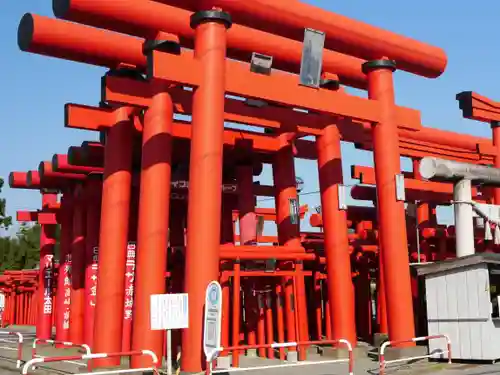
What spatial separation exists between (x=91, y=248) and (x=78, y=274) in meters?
1.98

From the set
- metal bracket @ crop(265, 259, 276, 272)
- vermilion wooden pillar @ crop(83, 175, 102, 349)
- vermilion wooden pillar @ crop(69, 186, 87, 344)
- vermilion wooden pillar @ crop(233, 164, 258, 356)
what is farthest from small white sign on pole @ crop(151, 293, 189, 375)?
vermilion wooden pillar @ crop(69, 186, 87, 344)

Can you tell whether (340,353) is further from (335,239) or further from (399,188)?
(399,188)

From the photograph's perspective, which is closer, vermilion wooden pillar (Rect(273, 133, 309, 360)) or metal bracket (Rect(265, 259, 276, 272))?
metal bracket (Rect(265, 259, 276, 272))

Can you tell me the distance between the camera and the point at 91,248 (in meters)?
16.8

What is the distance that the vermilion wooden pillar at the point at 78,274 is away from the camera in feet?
60.2

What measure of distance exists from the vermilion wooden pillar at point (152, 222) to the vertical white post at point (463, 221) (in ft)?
21.5

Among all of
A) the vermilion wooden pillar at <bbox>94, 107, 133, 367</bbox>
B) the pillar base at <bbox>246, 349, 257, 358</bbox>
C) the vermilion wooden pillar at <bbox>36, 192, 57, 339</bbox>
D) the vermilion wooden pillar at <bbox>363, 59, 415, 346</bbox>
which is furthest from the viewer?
the vermilion wooden pillar at <bbox>36, 192, 57, 339</bbox>

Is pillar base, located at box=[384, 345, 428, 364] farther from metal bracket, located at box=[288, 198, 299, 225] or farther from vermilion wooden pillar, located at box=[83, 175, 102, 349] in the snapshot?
vermilion wooden pillar, located at box=[83, 175, 102, 349]

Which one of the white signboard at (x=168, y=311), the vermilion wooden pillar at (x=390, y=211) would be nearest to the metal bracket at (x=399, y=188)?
the vermilion wooden pillar at (x=390, y=211)

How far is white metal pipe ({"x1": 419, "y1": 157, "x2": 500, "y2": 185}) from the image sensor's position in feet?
44.0

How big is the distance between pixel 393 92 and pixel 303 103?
287 centimetres

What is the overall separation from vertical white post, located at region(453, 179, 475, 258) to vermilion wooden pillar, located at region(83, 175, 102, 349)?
31.0ft

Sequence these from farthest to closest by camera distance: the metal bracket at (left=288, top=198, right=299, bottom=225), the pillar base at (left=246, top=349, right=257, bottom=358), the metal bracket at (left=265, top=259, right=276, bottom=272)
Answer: the metal bracket at (left=288, top=198, right=299, bottom=225) < the pillar base at (left=246, top=349, right=257, bottom=358) < the metal bracket at (left=265, top=259, right=276, bottom=272)

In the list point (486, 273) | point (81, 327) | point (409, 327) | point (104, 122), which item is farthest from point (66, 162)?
point (486, 273)
